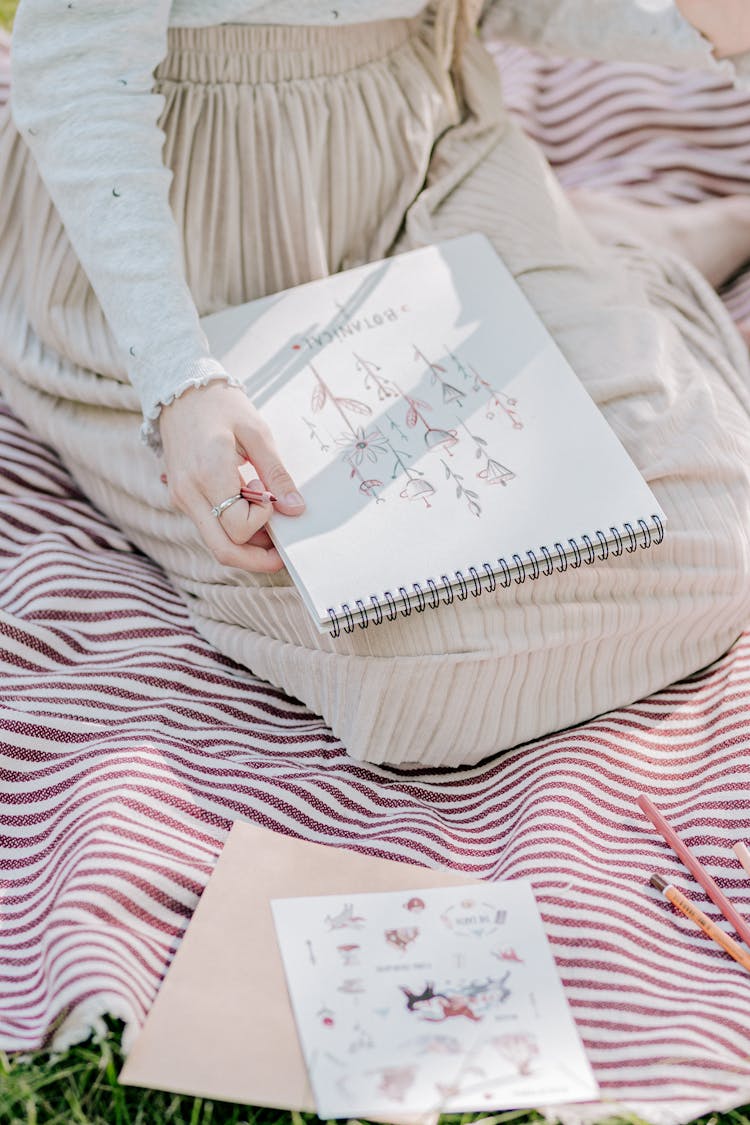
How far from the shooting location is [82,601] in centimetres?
116

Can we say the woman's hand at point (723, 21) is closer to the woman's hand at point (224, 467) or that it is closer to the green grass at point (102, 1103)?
the woman's hand at point (224, 467)

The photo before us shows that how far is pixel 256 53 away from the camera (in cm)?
116

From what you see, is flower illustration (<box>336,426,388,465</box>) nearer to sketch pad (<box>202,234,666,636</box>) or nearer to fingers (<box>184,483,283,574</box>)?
sketch pad (<box>202,234,666,636</box>)

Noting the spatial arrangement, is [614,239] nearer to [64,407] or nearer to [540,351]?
[540,351]

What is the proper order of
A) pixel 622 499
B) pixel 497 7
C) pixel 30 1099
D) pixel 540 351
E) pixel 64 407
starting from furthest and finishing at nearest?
pixel 497 7 < pixel 64 407 < pixel 540 351 < pixel 622 499 < pixel 30 1099

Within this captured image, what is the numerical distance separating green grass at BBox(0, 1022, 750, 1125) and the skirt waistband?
2.68 feet

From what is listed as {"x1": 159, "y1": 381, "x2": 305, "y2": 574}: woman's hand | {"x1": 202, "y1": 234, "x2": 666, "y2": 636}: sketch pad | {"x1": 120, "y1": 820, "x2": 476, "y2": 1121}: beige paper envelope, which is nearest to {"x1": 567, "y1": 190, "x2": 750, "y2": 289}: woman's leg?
{"x1": 202, "y1": 234, "x2": 666, "y2": 636}: sketch pad

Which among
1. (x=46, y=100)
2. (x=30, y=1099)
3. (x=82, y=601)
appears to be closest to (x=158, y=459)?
(x=82, y=601)

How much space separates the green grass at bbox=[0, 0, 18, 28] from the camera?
1999 mm

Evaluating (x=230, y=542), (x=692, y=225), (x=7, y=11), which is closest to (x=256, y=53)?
(x=230, y=542)

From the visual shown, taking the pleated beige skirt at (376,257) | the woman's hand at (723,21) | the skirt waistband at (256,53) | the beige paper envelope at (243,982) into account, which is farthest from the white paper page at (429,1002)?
the woman's hand at (723,21)

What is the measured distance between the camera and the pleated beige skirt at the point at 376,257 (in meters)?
1.04

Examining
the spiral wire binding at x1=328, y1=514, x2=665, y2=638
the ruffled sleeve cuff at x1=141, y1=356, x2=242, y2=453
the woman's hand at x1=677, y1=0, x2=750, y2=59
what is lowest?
the spiral wire binding at x1=328, y1=514, x2=665, y2=638

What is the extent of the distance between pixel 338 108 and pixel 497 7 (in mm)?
304
